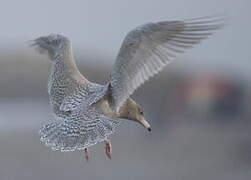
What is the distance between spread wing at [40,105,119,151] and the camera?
7.42m

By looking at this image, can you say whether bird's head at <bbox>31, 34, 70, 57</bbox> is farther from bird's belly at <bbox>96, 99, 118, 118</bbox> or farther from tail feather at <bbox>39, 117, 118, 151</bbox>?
tail feather at <bbox>39, 117, 118, 151</bbox>

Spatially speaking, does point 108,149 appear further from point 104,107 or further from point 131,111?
point 131,111

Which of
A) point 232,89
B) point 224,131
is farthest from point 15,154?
point 232,89

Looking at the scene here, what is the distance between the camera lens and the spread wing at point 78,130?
292 inches

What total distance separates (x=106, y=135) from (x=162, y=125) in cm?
1455

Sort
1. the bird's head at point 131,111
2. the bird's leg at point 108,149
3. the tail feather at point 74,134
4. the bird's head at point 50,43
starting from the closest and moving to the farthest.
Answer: the tail feather at point 74,134, the bird's leg at point 108,149, the bird's head at point 131,111, the bird's head at point 50,43

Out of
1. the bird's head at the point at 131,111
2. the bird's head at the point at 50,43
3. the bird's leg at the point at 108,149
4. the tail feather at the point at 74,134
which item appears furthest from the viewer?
the bird's head at the point at 50,43

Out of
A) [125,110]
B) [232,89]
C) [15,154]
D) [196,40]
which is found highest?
[196,40]

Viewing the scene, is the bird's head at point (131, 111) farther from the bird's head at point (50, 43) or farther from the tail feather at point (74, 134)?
the bird's head at point (50, 43)

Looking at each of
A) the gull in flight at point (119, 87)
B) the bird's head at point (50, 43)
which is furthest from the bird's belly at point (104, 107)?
the bird's head at point (50, 43)

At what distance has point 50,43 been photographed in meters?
8.65

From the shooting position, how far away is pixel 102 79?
21.3 metres

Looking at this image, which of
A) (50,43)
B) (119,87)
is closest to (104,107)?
(119,87)

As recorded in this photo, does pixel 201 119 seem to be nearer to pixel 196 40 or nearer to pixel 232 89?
pixel 232 89
